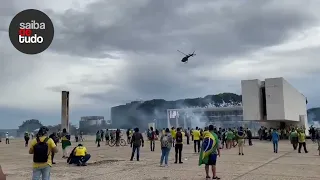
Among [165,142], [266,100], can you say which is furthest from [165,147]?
[266,100]

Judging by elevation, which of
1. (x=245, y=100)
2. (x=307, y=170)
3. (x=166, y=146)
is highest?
(x=245, y=100)

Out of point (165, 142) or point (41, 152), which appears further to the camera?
point (165, 142)

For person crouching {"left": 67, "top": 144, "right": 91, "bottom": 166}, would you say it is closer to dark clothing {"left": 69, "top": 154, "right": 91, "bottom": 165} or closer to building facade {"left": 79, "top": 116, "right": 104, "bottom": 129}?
dark clothing {"left": 69, "top": 154, "right": 91, "bottom": 165}

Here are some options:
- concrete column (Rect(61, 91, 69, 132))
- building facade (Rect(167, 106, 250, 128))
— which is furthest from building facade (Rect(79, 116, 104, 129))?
concrete column (Rect(61, 91, 69, 132))

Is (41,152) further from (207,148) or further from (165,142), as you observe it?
(165,142)

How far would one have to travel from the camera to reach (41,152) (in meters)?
7.12

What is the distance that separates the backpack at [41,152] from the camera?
7.13 meters

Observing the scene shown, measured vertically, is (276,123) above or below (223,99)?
below

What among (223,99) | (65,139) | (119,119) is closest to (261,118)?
(65,139)

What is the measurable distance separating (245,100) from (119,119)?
328ft

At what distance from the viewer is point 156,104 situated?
150625 millimetres

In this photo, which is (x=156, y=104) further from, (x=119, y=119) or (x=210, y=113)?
(x=210, y=113)

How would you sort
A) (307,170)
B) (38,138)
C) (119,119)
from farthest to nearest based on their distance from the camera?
(119,119), (307,170), (38,138)

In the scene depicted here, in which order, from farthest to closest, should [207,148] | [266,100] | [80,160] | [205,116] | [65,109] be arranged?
[205,116] < [266,100] < [65,109] < [80,160] < [207,148]
